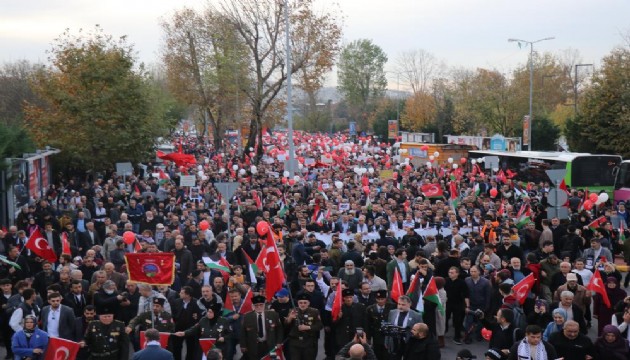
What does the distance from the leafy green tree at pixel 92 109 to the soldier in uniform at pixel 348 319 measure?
2399 cm

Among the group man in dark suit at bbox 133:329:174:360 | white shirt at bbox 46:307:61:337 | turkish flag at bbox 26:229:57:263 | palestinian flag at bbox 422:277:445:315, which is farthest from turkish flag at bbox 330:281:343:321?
turkish flag at bbox 26:229:57:263

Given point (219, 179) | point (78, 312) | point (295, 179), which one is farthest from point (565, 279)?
point (219, 179)

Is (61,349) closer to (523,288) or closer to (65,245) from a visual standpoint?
(65,245)

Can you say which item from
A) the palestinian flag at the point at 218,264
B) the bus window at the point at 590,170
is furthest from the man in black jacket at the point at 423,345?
the bus window at the point at 590,170

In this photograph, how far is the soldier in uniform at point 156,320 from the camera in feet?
34.2

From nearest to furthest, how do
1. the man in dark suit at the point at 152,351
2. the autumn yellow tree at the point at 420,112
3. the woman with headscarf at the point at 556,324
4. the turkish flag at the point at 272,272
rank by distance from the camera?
1. the man in dark suit at the point at 152,351
2. the woman with headscarf at the point at 556,324
3. the turkish flag at the point at 272,272
4. the autumn yellow tree at the point at 420,112

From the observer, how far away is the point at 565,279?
41.0 ft

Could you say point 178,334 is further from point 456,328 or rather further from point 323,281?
point 456,328

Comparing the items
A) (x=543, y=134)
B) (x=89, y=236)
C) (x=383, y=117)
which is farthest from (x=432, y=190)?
(x=383, y=117)

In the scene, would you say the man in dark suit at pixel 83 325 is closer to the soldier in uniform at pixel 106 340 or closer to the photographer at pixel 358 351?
the soldier in uniform at pixel 106 340

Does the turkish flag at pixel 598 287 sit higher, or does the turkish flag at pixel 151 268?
the turkish flag at pixel 151 268

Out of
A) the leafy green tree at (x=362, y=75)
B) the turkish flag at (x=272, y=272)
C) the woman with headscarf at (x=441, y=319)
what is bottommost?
the woman with headscarf at (x=441, y=319)

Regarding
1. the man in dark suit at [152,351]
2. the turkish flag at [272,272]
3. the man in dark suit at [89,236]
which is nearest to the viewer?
the man in dark suit at [152,351]

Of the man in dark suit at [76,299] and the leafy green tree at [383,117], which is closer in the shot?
the man in dark suit at [76,299]
